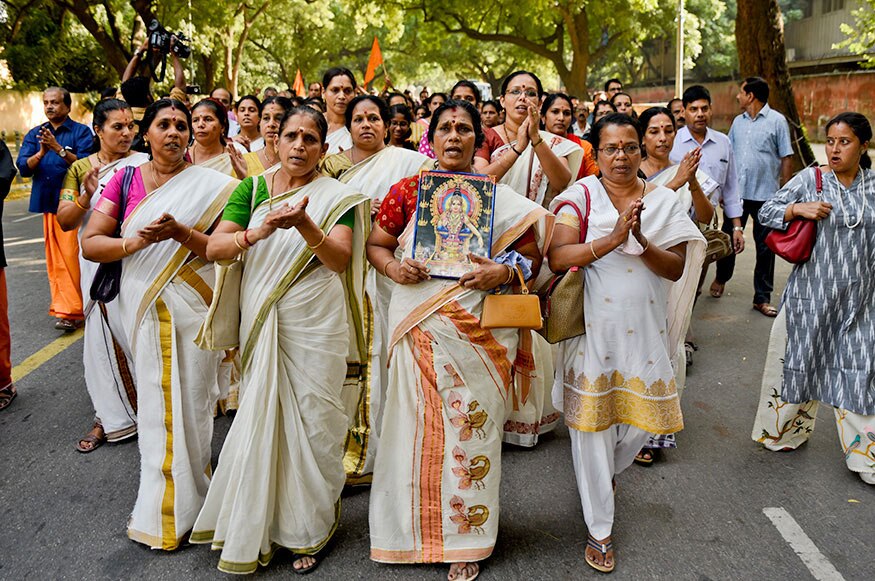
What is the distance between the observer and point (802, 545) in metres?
3.14

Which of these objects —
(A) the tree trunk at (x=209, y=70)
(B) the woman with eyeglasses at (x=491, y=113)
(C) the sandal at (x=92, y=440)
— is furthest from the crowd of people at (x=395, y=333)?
(A) the tree trunk at (x=209, y=70)

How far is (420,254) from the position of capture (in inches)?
115

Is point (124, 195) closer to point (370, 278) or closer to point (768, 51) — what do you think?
point (370, 278)

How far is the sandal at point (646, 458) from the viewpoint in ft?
13.0

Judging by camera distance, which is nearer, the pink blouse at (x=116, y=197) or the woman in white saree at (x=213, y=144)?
the pink blouse at (x=116, y=197)

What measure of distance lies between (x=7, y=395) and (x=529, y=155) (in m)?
3.74

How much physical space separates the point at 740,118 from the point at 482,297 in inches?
205

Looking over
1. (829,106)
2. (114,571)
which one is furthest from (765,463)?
(829,106)

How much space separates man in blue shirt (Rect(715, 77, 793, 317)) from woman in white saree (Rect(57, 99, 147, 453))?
17.4 feet

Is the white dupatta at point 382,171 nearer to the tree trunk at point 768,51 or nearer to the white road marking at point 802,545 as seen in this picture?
the white road marking at point 802,545

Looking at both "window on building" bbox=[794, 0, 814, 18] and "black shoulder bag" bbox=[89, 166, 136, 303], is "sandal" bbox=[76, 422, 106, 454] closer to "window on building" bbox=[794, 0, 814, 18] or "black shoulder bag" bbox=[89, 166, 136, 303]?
"black shoulder bag" bbox=[89, 166, 136, 303]

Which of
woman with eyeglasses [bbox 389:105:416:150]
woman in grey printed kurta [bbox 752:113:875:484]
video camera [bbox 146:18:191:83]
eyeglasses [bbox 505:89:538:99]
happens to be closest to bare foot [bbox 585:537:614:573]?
woman in grey printed kurta [bbox 752:113:875:484]

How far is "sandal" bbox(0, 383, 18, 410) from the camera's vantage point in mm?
4742

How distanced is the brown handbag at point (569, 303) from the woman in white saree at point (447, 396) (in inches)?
6.9
